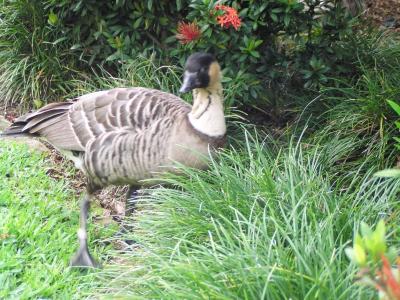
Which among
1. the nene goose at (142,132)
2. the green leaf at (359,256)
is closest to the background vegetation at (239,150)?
the nene goose at (142,132)

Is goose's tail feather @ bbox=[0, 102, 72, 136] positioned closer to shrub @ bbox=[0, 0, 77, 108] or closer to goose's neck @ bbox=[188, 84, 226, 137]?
goose's neck @ bbox=[188, 84, 226, 137]

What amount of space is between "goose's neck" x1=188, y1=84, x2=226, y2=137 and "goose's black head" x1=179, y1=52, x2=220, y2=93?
0.24 ft

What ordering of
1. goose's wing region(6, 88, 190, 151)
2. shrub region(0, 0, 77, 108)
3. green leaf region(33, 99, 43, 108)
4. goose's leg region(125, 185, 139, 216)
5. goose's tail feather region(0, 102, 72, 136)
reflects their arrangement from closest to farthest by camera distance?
1. goose's wing region(6, 88, 190, 151)
2. goose's leg region(125, 185, 139, 216)
3. goose's tail feather region(0, 102, 72, 136)
4. green leaf region(33, 99, 43, 108)
5. shrub region(0, 0, 77, 108)

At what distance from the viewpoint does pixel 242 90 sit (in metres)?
5.51

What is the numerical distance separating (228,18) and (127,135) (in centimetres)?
128

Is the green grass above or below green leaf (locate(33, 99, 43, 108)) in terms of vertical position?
below

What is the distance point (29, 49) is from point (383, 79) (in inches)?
141

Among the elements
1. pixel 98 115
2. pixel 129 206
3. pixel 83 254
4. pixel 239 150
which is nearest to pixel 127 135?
pixel 98 115

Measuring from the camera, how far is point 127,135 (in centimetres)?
434

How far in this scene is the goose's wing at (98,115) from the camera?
14.5 ft

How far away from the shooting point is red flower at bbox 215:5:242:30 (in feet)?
16.3

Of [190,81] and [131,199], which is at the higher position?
[190,81]

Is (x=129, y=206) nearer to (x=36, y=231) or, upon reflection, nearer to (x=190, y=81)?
(x=36, y=231)

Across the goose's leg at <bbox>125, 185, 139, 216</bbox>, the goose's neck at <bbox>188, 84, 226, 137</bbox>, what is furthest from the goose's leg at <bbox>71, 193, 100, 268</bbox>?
the goose's neck at <bbox>188, 84, 226, 137</bbox>
